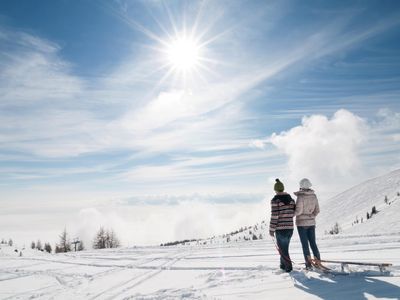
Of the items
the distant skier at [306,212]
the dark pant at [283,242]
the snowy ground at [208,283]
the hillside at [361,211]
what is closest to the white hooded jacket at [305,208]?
the distant skier at [306,212]

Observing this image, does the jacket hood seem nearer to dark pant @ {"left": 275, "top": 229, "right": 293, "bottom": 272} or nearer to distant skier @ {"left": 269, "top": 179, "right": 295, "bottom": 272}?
distant skier @ {"left": 269, "top": 179, "right": 295, "bottom": 272}

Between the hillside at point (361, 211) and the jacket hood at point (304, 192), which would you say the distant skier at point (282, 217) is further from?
the hillside at point (361, 211)

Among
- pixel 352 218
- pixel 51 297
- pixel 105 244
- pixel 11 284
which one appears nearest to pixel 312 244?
pixel 51 297

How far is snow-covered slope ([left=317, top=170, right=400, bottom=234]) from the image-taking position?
20456mm

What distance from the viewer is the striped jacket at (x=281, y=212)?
910cm

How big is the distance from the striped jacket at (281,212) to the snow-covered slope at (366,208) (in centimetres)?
1165

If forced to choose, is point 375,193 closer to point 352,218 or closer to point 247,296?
point 352,218

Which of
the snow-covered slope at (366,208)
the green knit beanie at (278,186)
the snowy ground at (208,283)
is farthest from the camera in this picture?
the snow-covered slope at (366,208)

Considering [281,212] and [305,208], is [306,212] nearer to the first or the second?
[305,208]

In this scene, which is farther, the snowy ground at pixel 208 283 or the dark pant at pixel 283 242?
the dark pant at pixel 283 242

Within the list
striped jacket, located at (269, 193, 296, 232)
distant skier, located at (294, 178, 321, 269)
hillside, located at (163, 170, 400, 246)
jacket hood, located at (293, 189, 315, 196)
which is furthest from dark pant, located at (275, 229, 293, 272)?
hillside, located at (163, 170, 400, 246)

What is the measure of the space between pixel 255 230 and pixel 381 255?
2376cm

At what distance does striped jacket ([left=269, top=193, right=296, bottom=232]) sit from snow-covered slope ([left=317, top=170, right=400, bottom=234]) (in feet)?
38.2

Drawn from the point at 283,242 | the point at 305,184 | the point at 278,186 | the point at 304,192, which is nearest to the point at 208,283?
the point at 283,242
